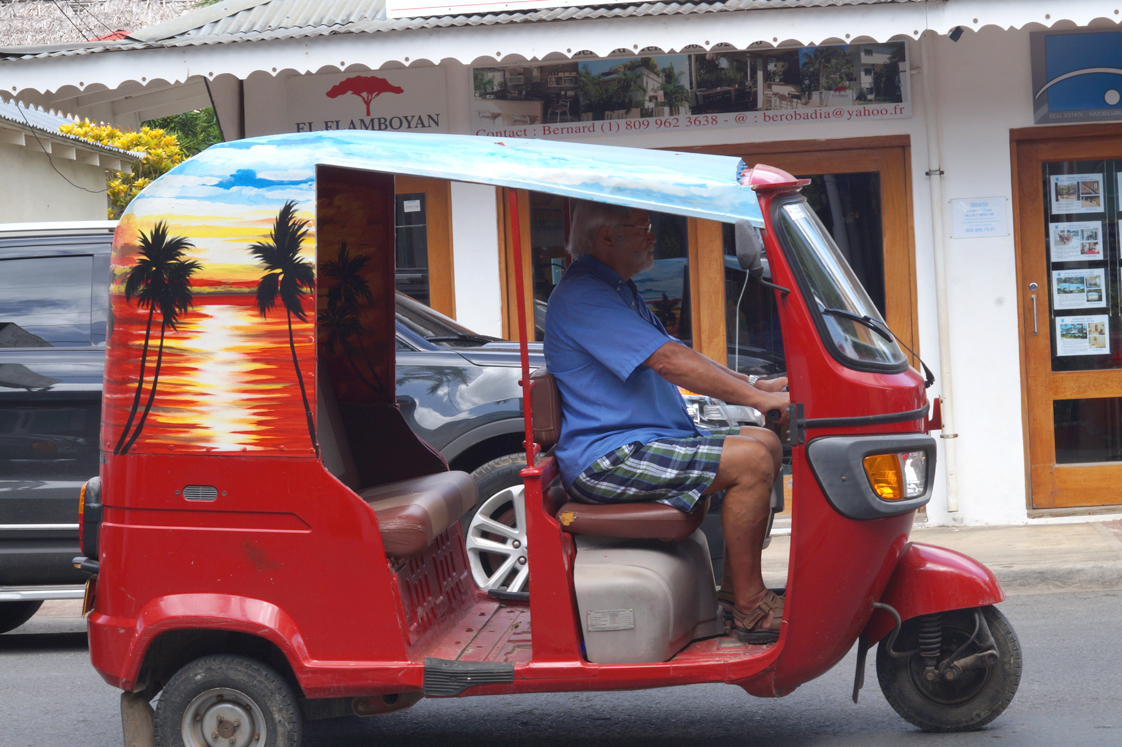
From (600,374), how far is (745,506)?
2.11 feet

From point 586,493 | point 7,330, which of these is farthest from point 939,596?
point 7,330

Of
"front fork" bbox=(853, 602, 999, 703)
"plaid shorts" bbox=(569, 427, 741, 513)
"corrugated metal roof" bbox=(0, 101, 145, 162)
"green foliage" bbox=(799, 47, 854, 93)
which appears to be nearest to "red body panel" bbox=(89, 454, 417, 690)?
"plaid shorts" bbox=(569, 427, 741, 513)

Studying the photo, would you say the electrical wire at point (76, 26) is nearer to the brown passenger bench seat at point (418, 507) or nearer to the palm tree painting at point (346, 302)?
the palm tree painting at point (346, 302)

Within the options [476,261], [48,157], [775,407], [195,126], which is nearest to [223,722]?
[775,407]

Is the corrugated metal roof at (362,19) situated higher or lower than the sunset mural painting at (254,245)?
higher

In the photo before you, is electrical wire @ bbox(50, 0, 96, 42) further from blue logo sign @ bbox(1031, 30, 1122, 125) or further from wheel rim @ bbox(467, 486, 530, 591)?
wheel rim @ bbox(467, 486, 530, 591)

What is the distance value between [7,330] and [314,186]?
316 centimetres

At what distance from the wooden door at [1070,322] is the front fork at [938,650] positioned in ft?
16.9

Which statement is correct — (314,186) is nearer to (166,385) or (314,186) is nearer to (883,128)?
(166,385)

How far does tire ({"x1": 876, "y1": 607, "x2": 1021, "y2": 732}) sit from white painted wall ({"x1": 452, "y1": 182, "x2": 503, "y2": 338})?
17.3 ft

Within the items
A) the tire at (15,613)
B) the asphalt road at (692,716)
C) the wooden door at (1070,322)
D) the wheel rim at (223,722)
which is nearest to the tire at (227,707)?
the wheel rim at (223,722)

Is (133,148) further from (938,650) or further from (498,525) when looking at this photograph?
(938,650)

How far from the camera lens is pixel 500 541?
6.18 meters

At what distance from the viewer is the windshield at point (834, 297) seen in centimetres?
366
